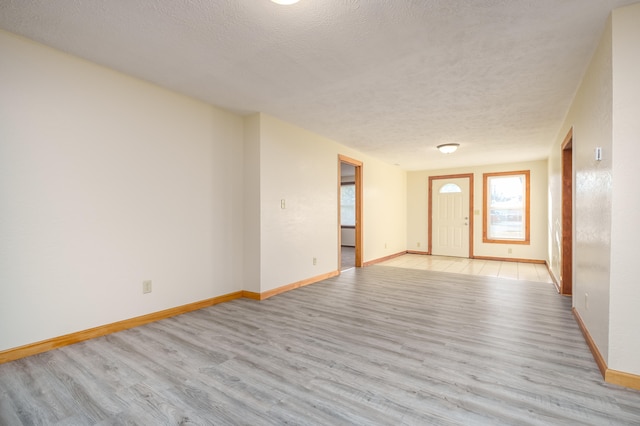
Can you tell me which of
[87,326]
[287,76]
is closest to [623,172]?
[287,76]

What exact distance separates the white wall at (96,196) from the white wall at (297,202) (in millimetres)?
601

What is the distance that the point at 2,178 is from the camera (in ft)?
7.39

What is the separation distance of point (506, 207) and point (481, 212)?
539 mm

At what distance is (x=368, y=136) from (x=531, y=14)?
3.04 meters

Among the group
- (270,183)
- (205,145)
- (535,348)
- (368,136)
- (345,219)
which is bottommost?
(535,348)

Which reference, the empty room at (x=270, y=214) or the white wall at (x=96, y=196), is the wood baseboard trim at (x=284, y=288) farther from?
the white wall at (x=96, y=196)

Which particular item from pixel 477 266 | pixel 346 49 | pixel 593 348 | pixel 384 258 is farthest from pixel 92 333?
pixel 477 266

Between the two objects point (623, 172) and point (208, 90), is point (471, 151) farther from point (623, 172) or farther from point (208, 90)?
point (208, 90)

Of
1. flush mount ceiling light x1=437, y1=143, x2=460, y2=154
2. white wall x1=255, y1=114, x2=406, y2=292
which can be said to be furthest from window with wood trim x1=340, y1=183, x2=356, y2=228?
flush mount ceiling light x1=437, y1=143, x2=460, y2=154

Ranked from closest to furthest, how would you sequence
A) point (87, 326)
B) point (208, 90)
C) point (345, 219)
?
point (87, 326) < point (208, 90) < point (345, 219)

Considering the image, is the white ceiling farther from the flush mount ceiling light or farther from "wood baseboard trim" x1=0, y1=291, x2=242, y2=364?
"wood baseboard trim" x1=0, y1=291, x2=242, y2=364

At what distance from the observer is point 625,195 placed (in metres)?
1.92

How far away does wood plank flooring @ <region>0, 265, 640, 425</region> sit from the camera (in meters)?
1.69

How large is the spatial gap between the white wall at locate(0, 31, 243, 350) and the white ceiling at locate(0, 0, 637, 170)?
26cm
